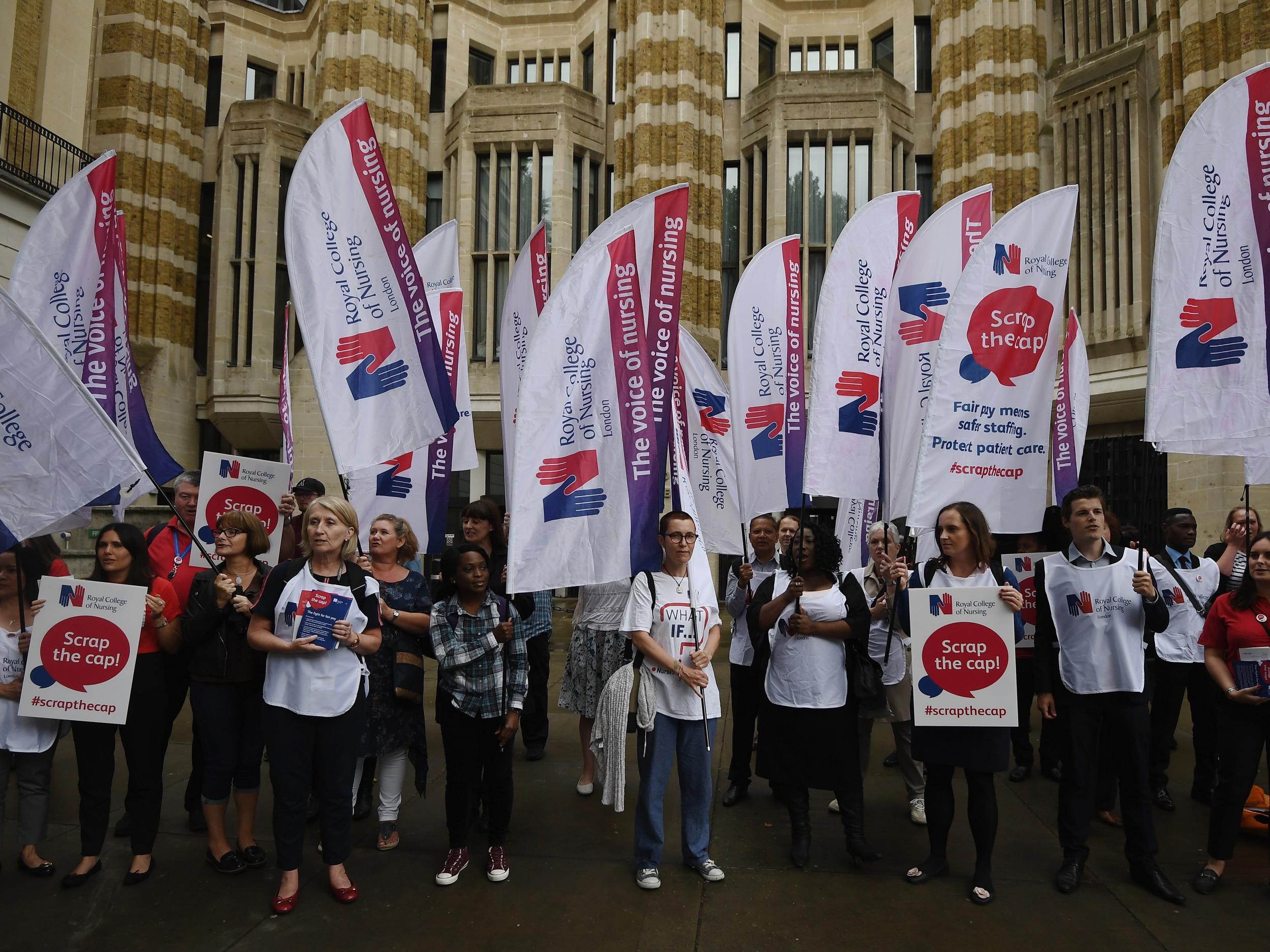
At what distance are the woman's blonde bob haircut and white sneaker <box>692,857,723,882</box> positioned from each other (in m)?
2.40

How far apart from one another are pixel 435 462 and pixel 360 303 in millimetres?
2092

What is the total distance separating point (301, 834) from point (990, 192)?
6.16 meters

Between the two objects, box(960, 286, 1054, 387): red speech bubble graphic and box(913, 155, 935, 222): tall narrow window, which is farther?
box(913, 155, 935, 222): tall narrow window

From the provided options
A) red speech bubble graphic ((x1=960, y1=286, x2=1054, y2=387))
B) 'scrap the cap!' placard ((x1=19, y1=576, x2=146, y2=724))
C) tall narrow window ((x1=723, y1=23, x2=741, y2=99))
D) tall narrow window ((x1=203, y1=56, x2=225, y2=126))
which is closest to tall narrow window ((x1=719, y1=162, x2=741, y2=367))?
tall narrow window ((x1=723, y1=23, x2=741, y2=99))

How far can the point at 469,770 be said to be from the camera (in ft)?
14.3

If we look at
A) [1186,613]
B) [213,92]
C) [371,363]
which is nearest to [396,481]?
[371,363]

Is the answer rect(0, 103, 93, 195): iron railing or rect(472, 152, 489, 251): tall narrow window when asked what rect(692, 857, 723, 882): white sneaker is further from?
rect(472, 152, 489, 251): tall narrow window

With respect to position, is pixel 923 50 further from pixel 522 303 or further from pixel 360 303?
pixel 360 303

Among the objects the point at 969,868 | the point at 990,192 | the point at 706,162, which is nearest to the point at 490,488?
the point at 706,162

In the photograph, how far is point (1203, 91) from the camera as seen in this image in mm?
13203

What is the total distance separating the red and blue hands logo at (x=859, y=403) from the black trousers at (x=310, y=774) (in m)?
3.42

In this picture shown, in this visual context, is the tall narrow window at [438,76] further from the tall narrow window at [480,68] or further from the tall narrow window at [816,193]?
the tall narrow window at [816,193]

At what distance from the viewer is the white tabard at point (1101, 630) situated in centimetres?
425

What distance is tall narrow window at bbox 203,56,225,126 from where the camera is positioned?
68.1ft
